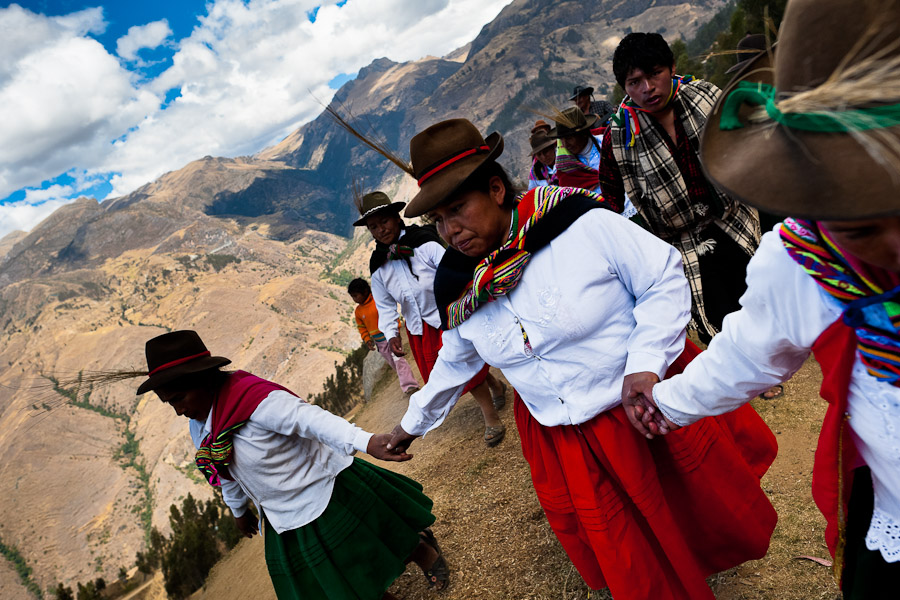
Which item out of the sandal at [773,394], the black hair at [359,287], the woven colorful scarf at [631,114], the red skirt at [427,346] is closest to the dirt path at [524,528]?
the sandal at [773,394]

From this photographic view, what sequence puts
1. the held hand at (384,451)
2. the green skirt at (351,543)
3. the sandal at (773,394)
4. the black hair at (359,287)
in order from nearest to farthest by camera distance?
1. the held hand at (384,451)
2. the green skirt at (351,543)
3. the sandal at (773,394)
4. the black hair at (359,287)

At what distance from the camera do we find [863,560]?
42.1 inches

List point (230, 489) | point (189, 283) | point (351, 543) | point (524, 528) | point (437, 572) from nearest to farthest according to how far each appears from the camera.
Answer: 1. point (351, 543)
2. point (230, 489)
3. point (437, 572)
4. point (524, 528)
5. point (189, 283)

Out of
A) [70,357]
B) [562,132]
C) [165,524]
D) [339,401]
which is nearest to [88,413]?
[70,357]

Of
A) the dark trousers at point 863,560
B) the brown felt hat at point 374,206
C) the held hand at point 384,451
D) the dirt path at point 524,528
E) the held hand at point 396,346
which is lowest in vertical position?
the dirt path at point 524,528

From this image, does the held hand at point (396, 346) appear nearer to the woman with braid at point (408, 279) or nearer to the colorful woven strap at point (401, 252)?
the woman with braid at point (408, 279)

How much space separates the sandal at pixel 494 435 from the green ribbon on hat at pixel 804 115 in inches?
157

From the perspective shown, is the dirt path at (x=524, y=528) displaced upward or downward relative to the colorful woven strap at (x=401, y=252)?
downward

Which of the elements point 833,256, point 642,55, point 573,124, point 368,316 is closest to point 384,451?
point 833,256

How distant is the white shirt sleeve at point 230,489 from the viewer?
2.63 metres

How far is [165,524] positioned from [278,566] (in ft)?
175

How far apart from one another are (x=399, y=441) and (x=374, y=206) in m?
2.70

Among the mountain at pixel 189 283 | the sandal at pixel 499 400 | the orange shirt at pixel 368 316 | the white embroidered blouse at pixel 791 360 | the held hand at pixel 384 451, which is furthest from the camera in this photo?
the mountain at pixel 189 283

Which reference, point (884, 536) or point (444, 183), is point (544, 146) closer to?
→ point (444, 183)
